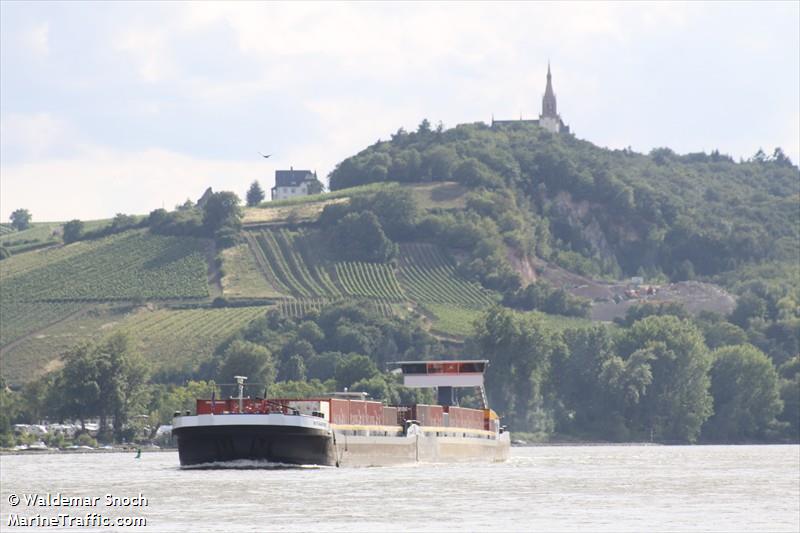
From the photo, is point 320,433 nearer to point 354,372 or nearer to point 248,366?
point 248,366

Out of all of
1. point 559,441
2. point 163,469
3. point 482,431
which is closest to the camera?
point 163,469

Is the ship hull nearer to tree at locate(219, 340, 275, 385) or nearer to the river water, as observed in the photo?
the river water

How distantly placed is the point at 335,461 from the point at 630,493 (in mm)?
27886

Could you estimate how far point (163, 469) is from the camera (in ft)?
351

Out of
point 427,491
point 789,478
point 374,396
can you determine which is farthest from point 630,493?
point 374,396

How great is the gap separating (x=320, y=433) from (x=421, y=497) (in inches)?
997

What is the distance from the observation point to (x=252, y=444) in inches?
4043

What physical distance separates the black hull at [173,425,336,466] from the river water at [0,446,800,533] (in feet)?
3.78

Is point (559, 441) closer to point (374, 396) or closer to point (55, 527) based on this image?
point (374, 396)

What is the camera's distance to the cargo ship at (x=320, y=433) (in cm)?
10269

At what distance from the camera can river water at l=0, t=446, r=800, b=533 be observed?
67.1 metres

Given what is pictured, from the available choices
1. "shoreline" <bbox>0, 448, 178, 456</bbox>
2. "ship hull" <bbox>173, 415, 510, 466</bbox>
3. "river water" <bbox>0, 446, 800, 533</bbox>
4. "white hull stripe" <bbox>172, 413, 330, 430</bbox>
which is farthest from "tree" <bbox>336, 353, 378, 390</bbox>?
"white hull stripe" <bbox>172, 413, 330, 430</bbox>

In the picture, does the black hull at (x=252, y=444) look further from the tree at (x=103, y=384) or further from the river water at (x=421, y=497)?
the tree at (x=103, y=384)

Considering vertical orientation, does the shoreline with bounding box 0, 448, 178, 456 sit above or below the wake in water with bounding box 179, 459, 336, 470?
above
